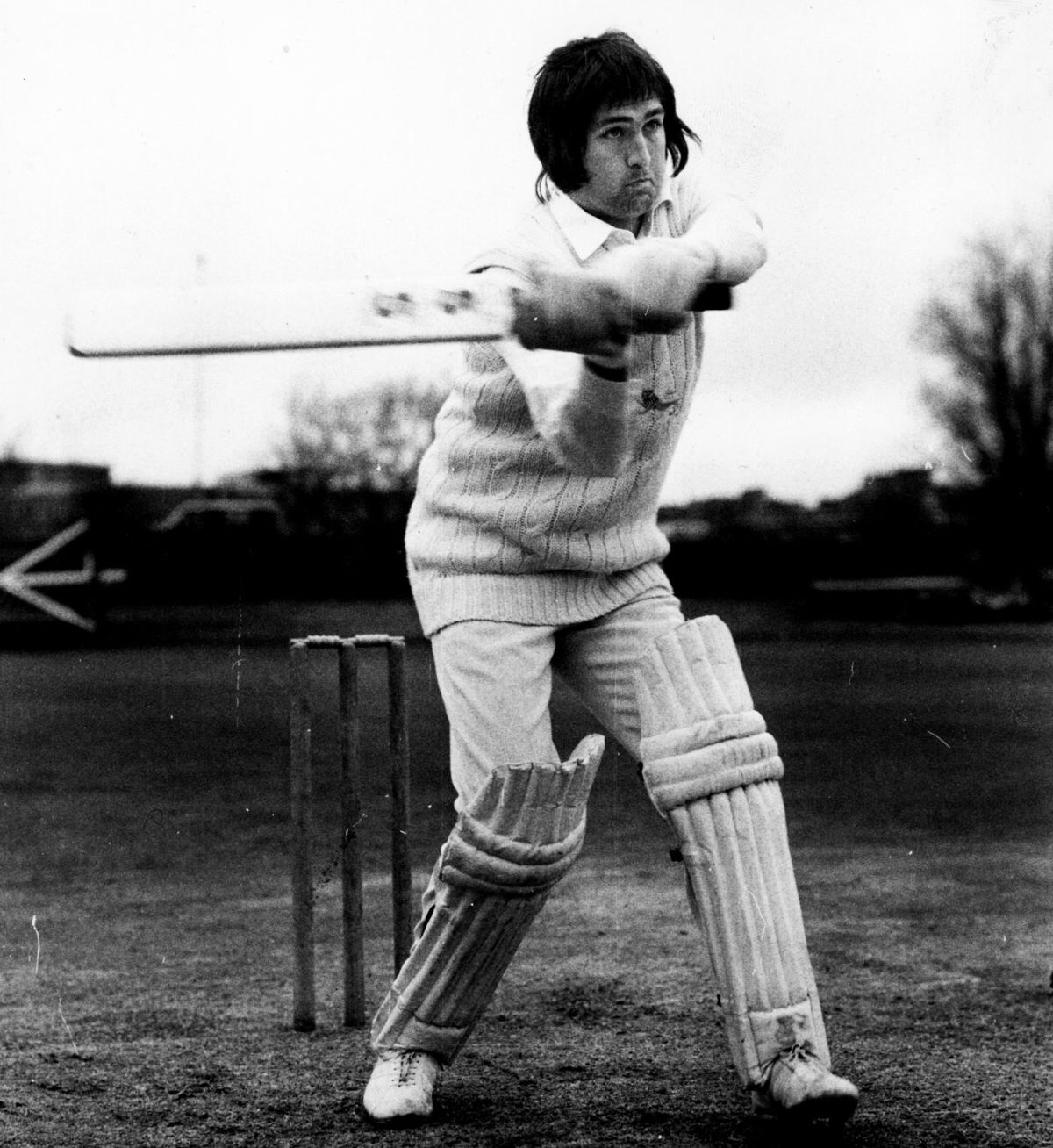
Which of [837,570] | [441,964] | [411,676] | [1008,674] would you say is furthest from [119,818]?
[837,570]

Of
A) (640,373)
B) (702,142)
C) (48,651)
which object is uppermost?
(702,142)

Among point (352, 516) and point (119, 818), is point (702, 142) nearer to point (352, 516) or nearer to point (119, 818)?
point (119, 818)

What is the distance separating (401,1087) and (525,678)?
648 millimetres

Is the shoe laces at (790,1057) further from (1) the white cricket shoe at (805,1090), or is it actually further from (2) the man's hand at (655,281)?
(2) the man's hand at (655,281)

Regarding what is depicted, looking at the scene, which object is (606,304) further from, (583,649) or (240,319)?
(583,649)

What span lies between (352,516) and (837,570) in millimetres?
4177

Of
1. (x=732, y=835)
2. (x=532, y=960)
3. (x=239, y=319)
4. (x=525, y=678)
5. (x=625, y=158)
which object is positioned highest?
(x=625, y=158)

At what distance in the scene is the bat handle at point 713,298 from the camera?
2094 millimetres

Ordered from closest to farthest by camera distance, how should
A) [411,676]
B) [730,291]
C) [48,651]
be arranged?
[730,291] < [411,676] < [48,651]

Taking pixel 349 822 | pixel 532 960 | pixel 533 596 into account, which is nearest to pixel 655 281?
pixel 533 596

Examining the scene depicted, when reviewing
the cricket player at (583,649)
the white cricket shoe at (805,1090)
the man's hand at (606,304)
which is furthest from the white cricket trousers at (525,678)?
the man's hand at (606,304)

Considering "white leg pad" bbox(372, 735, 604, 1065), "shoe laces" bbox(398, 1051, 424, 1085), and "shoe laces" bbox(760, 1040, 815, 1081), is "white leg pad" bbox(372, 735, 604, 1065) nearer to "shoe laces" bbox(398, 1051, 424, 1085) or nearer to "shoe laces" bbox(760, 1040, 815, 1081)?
"shoe laces" bbox(398, 1051, 424, 1085)

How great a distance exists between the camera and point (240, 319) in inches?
73.3

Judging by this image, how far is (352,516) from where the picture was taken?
14.4m
